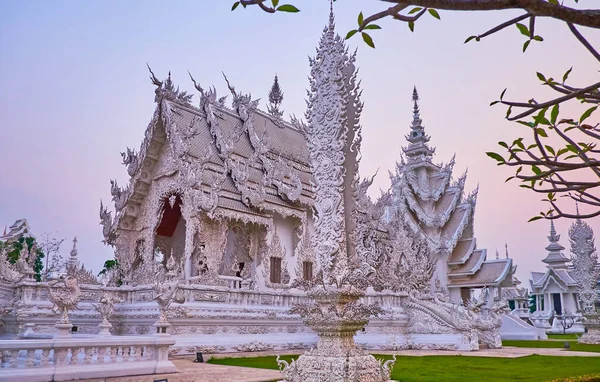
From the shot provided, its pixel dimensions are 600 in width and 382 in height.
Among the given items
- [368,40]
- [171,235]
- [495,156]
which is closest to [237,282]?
[171,235]

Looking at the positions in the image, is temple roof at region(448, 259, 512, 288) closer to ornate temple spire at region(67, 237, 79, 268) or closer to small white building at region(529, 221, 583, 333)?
small white building at region(529, 221, 583, 333)

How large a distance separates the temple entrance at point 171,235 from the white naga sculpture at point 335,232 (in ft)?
31.4

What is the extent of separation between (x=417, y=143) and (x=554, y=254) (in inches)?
480

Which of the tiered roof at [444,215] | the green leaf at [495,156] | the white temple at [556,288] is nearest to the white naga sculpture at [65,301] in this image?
the green leaf at [495,156]

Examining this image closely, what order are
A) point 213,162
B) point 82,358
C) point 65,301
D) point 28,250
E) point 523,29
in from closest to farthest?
1. point 523,29
2. point 82,358
3. point 65,301
4. point 28,250
5. point 213,162

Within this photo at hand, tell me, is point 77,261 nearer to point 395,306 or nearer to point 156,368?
point 156,368

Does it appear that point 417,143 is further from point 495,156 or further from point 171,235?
point 495,156

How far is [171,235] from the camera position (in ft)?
52.2

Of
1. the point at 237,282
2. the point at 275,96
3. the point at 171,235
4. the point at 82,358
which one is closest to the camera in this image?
the point at 82,358

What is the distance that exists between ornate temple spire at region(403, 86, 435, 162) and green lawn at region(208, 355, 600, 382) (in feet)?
46.5

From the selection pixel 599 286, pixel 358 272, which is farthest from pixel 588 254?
pixel 358 272

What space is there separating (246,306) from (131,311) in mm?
2494

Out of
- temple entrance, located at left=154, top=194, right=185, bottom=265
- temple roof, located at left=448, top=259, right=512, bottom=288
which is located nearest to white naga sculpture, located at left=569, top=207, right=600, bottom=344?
temple roof, located at left=448, top=259, right=512, bottom=288

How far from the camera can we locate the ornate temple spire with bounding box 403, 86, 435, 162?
2347 cm
